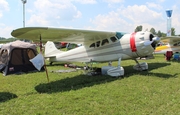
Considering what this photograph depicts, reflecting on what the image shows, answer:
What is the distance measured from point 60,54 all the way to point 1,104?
750 centimetres

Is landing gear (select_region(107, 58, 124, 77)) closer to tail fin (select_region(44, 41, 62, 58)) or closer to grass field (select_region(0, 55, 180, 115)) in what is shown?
grass field (select_region(0, 55, 180, 115))

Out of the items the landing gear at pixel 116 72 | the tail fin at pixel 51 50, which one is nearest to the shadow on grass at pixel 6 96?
the landing gear at pixel 116 72

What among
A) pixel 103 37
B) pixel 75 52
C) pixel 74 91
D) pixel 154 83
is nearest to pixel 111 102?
pixel 74 91

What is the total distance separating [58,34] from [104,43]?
2.77 m

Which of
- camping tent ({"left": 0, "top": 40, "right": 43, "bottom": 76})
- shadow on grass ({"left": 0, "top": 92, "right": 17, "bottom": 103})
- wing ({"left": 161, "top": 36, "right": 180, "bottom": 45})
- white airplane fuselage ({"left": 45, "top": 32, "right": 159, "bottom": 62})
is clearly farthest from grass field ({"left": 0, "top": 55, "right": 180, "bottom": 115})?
wing ({"left": 161, "top": 36, "right": 180, "bottom": 45})

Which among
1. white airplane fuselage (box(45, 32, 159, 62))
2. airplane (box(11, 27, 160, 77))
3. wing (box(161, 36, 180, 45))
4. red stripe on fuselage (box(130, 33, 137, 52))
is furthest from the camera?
wing (box(161, 36, 180, 45))

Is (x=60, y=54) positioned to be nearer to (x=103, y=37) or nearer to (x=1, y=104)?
(x=103, y=37)

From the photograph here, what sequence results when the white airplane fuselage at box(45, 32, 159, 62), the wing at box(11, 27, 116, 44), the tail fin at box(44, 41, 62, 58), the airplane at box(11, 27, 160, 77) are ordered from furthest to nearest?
the tail fin at box(44, 41, 62, 58)
the white airplane fuselage at box(45, 32, 159, 62)
the airplane at box(11, 27, 160, 77)
the wing at box(11, 27, 116, 44)

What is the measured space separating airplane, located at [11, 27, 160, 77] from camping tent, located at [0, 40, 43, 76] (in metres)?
2.45

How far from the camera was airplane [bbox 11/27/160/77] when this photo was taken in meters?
7.14

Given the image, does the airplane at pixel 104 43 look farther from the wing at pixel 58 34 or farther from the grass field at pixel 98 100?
the grass field at pixel 98 100

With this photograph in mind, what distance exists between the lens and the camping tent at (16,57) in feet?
32.4

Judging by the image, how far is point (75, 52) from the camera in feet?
35.3

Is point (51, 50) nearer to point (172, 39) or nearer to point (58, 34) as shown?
point (58, 34)
